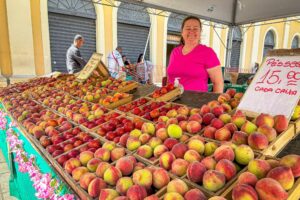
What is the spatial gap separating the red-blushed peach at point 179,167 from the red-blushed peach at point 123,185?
184 millimetres

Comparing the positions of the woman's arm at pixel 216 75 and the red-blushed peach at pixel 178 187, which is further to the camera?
the woman's arm at pixel 216 75

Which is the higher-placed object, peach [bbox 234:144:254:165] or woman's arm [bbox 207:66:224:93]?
woman's arm [bbox 207:66:224:93]

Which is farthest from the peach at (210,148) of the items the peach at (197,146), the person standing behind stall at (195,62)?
the person standing behind stall at (195,62)

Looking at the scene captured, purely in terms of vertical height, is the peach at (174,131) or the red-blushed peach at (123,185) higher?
the peach at (174,131)

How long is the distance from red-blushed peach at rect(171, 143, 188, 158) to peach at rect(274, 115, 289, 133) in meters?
A: 0.44

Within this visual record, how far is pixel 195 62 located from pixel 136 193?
1.90 meters

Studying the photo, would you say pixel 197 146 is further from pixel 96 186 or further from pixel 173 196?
pixel 96 186

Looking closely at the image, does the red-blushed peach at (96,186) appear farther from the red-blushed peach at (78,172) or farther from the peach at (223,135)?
the peach at (223,135)

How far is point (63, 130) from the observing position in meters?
1.76

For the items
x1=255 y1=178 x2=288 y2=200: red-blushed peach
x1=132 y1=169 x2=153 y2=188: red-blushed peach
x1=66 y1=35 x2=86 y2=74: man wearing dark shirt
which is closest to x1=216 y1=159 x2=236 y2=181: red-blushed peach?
x1=255 y1=178 x2=288 y2=200: red-blushed peach

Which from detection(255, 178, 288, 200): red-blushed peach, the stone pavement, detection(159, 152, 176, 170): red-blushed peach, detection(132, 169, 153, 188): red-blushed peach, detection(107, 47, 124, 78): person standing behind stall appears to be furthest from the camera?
detection(107, 47, 124, 78): person standing behind stall

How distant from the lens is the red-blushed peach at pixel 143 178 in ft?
3.00

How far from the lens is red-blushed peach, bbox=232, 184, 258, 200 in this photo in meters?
0.71

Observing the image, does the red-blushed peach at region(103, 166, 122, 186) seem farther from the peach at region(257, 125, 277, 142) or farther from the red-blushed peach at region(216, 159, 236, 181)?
the peach at region(257, 125, 277, 142)
